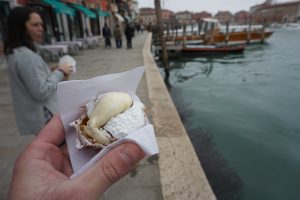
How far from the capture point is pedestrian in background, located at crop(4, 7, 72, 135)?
200 cm

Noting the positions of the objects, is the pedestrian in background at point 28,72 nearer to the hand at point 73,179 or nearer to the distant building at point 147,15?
the hand at point 73,179

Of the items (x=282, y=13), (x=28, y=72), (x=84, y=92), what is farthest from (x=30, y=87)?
(x=282, y=13)

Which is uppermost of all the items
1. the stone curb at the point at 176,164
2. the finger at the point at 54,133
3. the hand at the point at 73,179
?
the finger at the point at 54,133

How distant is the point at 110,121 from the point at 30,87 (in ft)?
4.18

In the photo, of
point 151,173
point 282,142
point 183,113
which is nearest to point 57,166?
point 151,173

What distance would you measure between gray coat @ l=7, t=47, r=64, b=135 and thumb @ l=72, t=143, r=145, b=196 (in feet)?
4.16

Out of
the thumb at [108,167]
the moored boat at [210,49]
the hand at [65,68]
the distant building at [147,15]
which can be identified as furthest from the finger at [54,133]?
the distant building at [147,15]

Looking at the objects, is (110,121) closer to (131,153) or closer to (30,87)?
(131,153)

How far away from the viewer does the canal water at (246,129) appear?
448 centimetres

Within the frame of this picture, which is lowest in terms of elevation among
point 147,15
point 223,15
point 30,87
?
point 30,87

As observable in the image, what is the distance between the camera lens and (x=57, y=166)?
1276 millimetres

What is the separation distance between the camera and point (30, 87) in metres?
2.02

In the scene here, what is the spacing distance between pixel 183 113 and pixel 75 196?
6941 millimetres

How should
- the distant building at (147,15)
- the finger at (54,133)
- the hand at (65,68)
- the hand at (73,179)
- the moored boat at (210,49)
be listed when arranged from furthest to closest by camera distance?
1. the distant building at (147,15)
2. the moored boat at (210,49)
3. the hand at (65,68)
4. the finger at (54,133)
5. the hand at (73,179)
